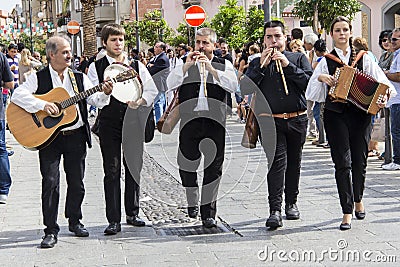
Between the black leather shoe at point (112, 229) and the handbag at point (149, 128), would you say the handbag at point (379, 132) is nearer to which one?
the handbag at point (149, 128)

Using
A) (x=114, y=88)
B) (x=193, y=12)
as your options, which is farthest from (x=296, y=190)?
(x=193, y=12)

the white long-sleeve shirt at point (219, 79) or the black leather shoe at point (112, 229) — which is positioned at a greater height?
the white long-sleeve shirt at point (219, 79)

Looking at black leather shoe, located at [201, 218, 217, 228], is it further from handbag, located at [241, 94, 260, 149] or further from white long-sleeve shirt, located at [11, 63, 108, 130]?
white long-sleeve shirt, located at [11, 63, 108, 130]

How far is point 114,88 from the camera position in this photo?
23.4ft

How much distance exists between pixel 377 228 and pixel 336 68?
1548 mm

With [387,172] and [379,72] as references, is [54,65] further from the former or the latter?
[387,172]

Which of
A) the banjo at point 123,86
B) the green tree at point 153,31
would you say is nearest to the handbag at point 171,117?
the banjo at point 123,86

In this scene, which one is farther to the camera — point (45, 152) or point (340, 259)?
point (45, 152)

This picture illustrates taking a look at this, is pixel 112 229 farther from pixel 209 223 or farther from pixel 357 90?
pixel 357 90

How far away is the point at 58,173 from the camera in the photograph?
279 inches

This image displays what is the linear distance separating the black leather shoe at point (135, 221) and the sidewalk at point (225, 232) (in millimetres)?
62

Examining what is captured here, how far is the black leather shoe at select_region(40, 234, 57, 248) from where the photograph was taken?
682cm

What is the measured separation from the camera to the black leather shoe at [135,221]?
25.0ft

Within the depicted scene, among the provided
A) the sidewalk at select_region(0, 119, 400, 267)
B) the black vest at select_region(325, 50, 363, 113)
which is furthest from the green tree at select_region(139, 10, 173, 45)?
the black vest at select_region(325, 50, 363, 113)
